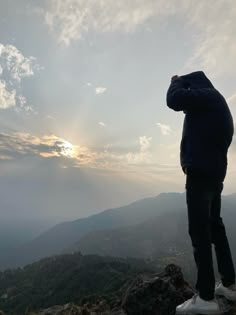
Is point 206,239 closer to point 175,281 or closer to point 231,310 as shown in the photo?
point 231,310

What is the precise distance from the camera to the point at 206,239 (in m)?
5.14

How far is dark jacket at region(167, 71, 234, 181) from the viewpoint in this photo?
5121 millimetres

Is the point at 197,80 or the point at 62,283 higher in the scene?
the point at 197,80

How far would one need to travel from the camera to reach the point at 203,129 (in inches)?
203

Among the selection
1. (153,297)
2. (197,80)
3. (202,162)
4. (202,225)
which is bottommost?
(153,297)

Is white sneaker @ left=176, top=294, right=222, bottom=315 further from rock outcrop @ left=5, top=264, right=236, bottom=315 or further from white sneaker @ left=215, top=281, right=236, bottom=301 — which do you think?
rock outcrop @ left=5, top=264, right=236, bottom=315

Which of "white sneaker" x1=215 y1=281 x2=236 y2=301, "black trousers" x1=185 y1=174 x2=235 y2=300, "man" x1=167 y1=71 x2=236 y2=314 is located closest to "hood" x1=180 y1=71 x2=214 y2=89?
"man" x1=167 y1=71 x2=236 y2=314

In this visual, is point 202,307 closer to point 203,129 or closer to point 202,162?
point 202,162

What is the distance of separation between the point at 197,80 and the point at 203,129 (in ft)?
3.41

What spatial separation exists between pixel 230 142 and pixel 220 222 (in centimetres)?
146

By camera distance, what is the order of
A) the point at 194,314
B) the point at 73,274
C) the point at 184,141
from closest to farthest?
the point at 194,314
the point at 184,141
the point at 73,274

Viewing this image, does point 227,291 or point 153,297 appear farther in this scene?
point 153,297

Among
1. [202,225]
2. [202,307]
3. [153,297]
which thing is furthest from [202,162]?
[153,297]

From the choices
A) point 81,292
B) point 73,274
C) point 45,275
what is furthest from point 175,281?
point 45,275
